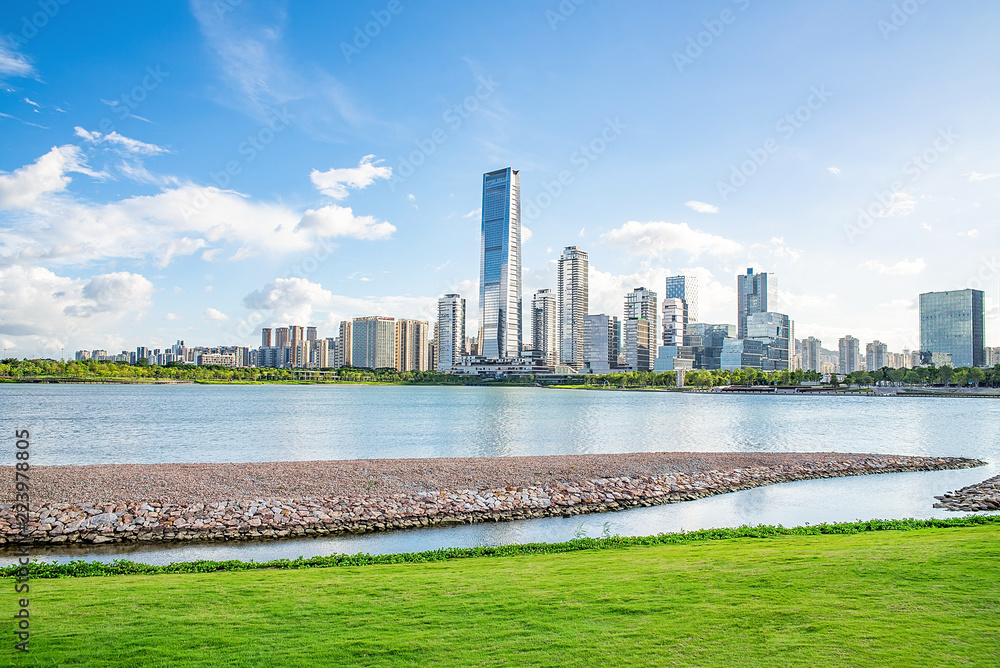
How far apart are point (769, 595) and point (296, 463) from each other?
27.1 meters

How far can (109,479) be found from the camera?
1038 inches

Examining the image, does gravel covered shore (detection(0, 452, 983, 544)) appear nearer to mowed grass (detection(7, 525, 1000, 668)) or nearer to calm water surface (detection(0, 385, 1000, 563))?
calm water surface (detection(0, 385, 1000, 563))

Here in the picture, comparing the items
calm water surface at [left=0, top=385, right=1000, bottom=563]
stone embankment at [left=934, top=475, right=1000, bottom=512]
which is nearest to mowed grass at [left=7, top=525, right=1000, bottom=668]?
calm water surface at [left=0, top=385, right=1000, bottom=563]

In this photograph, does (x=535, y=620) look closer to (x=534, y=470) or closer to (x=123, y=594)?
(x=123, y=594)

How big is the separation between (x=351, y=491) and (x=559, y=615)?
1760 cm

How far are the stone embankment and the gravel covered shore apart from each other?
705 cm

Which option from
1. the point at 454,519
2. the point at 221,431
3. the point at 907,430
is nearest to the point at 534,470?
the point at 454,519

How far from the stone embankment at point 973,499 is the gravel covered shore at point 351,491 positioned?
7.05 m

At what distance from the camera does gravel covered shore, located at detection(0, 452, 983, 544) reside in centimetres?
2000

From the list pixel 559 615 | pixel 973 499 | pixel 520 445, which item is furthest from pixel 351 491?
pixel 973 499

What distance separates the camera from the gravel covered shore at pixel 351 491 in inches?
787

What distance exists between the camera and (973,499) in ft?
83.7

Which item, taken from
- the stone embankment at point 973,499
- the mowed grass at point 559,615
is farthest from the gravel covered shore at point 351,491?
the mowed grass at point 559,615

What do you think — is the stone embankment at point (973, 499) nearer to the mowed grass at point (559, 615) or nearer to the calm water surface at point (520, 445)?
the calm water surface at point (520, 445)
